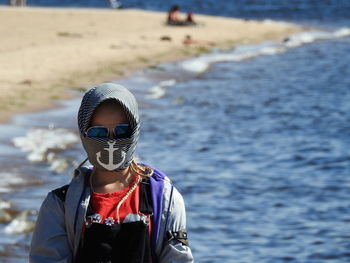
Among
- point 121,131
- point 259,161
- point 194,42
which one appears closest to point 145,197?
point 121,131

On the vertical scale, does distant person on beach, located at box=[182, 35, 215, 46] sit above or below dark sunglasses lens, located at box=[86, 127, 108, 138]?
below

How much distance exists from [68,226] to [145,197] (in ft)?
0.97

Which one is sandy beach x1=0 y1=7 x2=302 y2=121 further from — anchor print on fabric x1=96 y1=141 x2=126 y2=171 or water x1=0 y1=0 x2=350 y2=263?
anchor print on fabric x1=96 y1=141 x2=126 y2=171

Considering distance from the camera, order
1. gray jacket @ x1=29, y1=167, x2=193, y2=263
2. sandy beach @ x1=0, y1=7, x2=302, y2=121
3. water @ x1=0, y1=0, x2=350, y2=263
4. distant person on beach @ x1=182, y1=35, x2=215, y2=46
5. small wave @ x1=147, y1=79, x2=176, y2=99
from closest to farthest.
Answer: gray jacket @ x1=29, y1=167, x2=193, y2=263 < water @ x1=0, y1=0, x2=350, y2=263 < sandy beach @ x1=0, y1=7, x2=302, y2=121 < small wave @ x1=147, y1=79, x2=176, y2=99 < distant person on beach @ x1=182, y1=35, x2=215, y2=46

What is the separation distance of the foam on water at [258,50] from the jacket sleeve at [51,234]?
21442mm

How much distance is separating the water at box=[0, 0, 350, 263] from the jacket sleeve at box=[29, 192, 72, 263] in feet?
16.3

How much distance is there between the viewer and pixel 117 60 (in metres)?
23.5

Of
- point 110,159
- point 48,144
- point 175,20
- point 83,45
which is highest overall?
point 110,159

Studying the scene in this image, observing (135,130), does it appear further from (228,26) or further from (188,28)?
(228,26)

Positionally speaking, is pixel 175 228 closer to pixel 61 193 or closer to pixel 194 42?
pixel 61 193

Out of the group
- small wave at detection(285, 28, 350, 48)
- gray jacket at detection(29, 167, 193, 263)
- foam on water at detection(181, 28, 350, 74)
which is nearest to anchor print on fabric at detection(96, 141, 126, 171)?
gray jacket at detection(29, 167, 193, 263)

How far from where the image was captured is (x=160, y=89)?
20203 mm

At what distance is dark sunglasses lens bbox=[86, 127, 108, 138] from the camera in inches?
126

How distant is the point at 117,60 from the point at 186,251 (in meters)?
20.5
